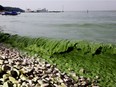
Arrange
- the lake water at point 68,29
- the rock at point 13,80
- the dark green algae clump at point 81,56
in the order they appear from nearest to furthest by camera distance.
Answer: the rock at point 13,80 < the dark green algae clump at point 81,56 < the lake water at point 68,29

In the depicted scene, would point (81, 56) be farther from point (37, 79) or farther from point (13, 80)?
point (13, 80)

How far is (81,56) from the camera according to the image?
31.2ft

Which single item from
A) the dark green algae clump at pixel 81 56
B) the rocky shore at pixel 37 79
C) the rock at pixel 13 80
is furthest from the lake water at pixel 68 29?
the rock at pixel 13 80

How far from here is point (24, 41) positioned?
12.6 metres

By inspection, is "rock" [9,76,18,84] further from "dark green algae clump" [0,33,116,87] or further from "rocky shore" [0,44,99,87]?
"dark green algae clump" [0,33,116,87]

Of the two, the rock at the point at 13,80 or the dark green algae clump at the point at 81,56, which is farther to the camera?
the dark green algae clump at the point at 81,56

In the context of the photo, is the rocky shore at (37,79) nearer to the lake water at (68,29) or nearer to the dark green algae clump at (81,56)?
the dark green algae clump at (81,56)

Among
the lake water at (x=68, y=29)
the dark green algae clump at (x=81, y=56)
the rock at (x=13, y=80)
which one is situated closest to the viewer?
the rock at (x=13, y=80)

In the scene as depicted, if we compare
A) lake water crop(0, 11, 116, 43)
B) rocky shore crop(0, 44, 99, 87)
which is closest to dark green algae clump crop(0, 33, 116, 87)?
rocky shore crop(0, 44, 99, 87)

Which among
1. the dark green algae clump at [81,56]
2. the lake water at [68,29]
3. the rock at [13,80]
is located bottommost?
the lake water at [68,29]

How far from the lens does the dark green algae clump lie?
25.5 ft

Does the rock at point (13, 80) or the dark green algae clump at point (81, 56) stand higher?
the rock at point (13, 80)

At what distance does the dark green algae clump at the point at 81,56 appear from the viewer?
7.77 m

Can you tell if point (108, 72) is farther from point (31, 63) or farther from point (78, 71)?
point (31, 63)
